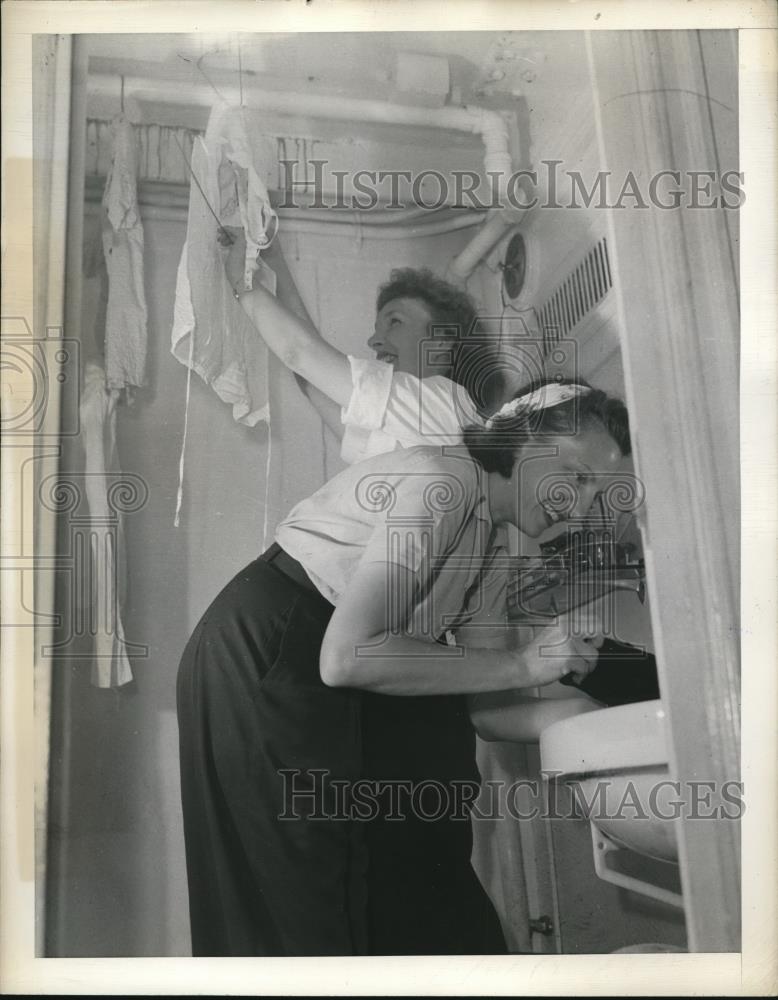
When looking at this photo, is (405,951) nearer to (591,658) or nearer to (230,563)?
(591,658)

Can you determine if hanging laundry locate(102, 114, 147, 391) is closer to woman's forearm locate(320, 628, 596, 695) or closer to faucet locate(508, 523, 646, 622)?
woman's forearm locate(320, 628, 596, 695)

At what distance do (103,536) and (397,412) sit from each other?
1.71 ft

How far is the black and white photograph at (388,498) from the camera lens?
1.45 metres

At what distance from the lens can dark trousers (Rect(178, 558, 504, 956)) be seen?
4.73ft

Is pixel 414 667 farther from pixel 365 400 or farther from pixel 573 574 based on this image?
pixel 365 400

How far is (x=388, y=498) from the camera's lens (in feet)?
4.82

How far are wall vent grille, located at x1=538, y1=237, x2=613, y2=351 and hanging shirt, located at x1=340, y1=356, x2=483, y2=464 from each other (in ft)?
0.60

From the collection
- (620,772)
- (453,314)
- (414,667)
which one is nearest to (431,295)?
(453,314)

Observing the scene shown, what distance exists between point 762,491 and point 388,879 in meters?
0.88

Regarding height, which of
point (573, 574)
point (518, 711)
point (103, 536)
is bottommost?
point (518, 711)

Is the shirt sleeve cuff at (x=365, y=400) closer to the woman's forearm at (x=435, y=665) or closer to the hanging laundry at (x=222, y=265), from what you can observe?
the hanging laundry at (x=222, y=265)

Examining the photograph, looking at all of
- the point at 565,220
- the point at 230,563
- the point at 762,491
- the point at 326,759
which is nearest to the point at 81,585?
the point at 230,563

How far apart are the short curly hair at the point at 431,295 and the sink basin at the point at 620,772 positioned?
0.67 meters

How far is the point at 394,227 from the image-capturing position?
4.95 feet
